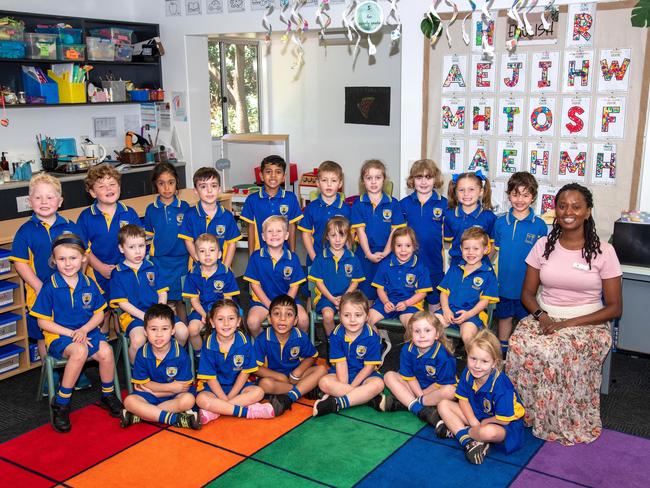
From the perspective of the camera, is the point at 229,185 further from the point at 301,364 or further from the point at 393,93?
the point at 301,364

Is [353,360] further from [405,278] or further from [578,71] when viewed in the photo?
[578,71]

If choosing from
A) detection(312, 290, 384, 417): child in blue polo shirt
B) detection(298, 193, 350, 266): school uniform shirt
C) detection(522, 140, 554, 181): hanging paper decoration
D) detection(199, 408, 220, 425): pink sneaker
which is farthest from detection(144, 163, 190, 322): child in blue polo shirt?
detection(522, 140, 554, 181): hanging paper decoration

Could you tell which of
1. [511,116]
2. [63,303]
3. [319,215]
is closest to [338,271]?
[319,215]

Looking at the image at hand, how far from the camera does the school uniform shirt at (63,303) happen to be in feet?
11.6

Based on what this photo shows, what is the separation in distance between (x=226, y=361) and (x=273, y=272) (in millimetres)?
734

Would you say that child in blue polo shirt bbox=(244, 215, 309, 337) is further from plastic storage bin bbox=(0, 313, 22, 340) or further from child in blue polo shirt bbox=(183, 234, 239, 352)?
plastic storage bin bbox=(0, 313, 22, 340)

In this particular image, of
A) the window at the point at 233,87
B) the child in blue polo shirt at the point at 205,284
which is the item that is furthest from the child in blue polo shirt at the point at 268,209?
the window at the point at 233,87

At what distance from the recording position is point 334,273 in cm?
411

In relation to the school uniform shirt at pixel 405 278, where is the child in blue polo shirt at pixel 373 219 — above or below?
above

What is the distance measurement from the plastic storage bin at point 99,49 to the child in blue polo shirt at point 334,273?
2.95 meters

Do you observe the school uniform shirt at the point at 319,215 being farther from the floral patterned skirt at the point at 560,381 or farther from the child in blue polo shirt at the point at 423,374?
the floral patterned skirt at the point at 560,381

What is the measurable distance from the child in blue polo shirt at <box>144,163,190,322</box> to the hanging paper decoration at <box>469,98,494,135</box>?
82.0 inches

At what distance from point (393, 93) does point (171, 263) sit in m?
3.55

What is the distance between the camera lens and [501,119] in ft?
15.5
